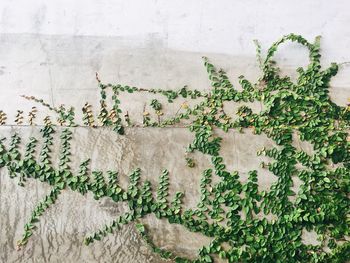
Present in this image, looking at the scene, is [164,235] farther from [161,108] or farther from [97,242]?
[161,108]

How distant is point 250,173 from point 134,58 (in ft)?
6.49

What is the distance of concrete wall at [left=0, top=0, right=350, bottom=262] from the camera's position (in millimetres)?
4652

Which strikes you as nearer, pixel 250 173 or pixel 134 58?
pixel 250 173

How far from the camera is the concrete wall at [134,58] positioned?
465 cm

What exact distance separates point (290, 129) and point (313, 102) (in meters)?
0.42

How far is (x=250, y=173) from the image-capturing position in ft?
15.0

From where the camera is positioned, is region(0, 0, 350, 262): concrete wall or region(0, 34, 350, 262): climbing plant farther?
region(0, 0, 350, 262): concrete wall

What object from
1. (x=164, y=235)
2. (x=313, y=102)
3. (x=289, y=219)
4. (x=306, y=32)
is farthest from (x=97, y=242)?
(x=306, y=32)

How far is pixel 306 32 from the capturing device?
5.14 m

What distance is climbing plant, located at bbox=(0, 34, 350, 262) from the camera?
171 inches

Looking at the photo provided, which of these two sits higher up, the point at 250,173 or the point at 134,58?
the point at 134,58

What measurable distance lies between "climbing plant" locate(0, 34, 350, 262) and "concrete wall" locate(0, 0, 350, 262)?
11 cm

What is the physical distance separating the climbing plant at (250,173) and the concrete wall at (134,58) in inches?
4.2

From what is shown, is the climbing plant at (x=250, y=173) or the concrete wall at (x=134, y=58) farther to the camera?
the concrete wall at (x=134, y=58)
